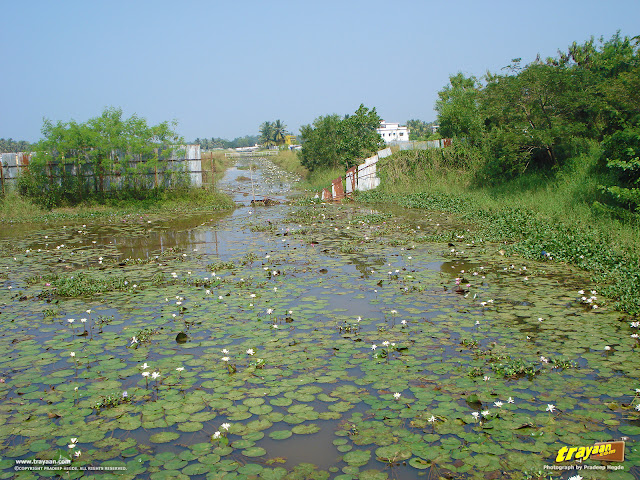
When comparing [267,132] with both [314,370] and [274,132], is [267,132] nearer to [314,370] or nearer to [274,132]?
[274,132]

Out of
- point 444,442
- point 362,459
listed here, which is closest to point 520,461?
point 444,442

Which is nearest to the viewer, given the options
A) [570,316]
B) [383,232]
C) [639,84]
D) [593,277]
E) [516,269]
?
[570,316]

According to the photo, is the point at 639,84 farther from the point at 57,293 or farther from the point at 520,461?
the point at 57,293

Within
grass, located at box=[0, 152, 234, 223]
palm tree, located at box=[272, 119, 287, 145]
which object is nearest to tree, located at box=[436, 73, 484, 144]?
grass, located at box=[0, 152, 234, 223]

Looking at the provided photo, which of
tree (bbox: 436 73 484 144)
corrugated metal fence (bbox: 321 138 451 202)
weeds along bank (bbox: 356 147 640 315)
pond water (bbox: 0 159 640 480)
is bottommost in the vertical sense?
pond water (bbox: 0 159 640 480)

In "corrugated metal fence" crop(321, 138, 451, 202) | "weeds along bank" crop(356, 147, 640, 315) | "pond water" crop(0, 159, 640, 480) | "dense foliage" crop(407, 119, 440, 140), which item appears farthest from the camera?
"dense foliage" crop(407, 119, 440, 140)

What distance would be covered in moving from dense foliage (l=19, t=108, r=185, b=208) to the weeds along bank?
26.2 feet

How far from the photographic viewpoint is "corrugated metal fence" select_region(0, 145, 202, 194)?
1808cm

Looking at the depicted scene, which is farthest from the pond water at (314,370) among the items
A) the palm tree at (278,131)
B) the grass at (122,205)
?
the palm tree at (278,131)

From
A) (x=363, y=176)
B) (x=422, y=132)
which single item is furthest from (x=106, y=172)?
(x=422, y=132)

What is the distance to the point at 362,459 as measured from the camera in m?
3.32

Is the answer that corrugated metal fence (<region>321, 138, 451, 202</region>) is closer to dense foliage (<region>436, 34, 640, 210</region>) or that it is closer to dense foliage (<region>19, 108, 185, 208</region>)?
dense foliage (<region>436, 34, 640, 210</region>)

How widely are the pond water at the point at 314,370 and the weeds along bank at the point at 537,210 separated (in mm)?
524

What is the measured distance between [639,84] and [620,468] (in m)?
9.64
